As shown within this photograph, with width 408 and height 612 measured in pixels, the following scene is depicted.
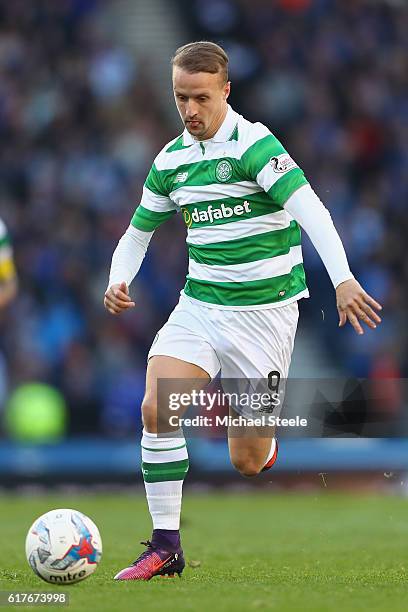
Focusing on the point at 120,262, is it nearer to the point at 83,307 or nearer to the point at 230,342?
the point at 230,342

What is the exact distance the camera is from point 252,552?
829cm

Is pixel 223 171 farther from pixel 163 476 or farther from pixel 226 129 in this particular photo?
pixel 163 476

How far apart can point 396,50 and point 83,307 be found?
19.6 feet

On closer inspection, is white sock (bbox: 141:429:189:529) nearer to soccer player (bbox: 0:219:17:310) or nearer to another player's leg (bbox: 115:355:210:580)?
another player's leg (bbox: 115:355:210:580)

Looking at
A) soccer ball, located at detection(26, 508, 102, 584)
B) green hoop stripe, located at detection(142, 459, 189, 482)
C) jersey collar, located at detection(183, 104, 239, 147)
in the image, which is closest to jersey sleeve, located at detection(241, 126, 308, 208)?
jersey collar, located at detection(183, 104, 239, 147)

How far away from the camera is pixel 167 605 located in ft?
17.3

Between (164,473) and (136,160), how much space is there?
10.7 meters

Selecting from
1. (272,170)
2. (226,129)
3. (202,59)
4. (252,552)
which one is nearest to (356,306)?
(272,170)

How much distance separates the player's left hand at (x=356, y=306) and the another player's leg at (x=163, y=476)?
0.94 meters

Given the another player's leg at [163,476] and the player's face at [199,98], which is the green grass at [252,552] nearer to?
the another player's leg at [163,476]

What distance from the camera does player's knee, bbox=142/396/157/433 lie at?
249 inches

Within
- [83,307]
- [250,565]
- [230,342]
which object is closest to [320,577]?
[250,565]

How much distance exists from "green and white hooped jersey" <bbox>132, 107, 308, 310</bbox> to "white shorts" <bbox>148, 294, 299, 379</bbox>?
0.21ft

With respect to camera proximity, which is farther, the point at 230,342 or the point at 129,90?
the point at 129,90
